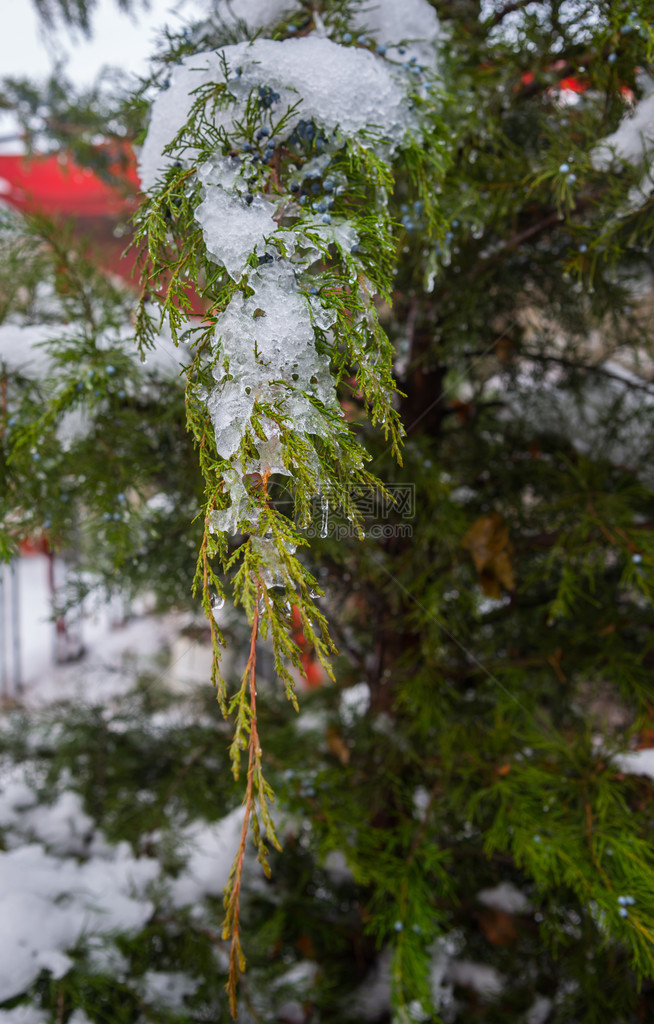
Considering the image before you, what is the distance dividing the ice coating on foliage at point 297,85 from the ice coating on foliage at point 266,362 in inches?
6.6

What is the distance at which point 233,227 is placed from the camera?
0.37 m

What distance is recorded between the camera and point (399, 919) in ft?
2.13

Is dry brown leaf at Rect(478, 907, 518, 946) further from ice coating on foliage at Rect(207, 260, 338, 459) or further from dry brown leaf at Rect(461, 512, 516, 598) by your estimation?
Result: ice coating on foliage at Rect(207, 260, 338, 459)

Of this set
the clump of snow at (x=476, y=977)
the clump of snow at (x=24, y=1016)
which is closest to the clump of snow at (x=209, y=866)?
the clump of snow at (x=24, y=1016)

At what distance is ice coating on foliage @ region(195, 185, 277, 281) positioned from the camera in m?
0.37

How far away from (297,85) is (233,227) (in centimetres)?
16

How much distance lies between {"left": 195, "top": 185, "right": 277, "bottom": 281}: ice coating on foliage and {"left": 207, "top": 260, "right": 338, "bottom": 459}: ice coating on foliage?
0.7 inches

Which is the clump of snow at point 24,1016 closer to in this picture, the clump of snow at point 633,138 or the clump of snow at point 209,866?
the clump of snow at point 209,866

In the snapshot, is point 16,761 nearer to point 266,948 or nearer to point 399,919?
point 266,948

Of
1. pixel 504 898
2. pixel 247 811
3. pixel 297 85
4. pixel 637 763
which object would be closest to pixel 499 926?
pixel 504 898

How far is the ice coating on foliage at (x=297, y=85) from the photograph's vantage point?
17.4 inches

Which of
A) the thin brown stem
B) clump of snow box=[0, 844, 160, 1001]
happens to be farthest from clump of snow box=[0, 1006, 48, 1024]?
the thin brown stem

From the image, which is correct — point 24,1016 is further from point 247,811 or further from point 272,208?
point 272,208

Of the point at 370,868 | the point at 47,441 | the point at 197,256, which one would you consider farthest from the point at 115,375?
the point at 370,868
